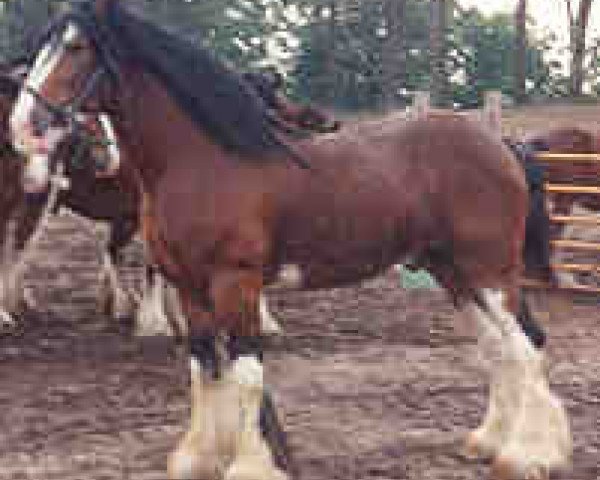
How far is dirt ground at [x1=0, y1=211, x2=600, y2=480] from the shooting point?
14.4 feet

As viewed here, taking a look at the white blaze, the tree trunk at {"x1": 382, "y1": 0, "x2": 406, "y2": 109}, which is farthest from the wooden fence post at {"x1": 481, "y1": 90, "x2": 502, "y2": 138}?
the tree trunk at {"x1": 382, "y1": 0, "x2": 406, "y2": 109}

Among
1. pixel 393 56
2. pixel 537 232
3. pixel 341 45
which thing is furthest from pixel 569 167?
pixel 341 45

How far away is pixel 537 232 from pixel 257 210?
2221 mm

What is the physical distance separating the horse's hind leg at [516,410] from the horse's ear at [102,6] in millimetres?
1982

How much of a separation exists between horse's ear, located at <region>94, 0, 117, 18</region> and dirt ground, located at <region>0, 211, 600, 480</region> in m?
1.88

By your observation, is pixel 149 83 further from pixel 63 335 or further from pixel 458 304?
pixel 63 335

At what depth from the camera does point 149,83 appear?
3971 mm

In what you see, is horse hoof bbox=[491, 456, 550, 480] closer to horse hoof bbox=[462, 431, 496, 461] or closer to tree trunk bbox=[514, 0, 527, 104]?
horse hoof bbox=[462, 431, 496, 461]

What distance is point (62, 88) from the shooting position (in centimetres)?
369

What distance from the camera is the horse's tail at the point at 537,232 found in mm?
5590

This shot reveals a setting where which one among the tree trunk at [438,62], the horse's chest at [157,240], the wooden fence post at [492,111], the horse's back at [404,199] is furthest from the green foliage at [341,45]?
the horse's chest at [157,240]

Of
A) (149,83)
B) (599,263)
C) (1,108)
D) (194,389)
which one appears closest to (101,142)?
(149,83)

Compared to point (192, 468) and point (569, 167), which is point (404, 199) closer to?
point (192, 468)

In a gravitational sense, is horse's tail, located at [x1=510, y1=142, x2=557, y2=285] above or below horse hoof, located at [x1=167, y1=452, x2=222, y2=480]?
above
